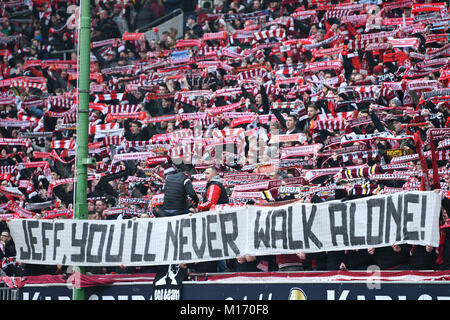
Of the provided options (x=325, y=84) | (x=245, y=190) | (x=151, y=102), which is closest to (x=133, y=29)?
(x=151, y=102)

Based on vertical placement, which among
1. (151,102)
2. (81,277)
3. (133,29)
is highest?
(133,29)

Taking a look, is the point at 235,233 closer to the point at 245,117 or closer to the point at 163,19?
the point at 245,117

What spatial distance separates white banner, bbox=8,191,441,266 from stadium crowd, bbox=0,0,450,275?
1.01ft

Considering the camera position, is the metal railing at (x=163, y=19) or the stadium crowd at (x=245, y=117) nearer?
the stadium crowd at (x=245, y=117)

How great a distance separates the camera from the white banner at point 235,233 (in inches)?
345

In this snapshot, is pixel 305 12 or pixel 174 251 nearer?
pixel 174 251

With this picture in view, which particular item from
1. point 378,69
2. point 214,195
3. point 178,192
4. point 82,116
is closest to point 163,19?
point 378,69

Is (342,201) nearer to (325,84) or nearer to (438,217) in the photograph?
(438,217)

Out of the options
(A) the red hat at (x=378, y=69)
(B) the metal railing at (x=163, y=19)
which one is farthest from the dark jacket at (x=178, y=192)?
(B) the metal railing at (x=163, y=19)

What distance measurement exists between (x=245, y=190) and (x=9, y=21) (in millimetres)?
16237

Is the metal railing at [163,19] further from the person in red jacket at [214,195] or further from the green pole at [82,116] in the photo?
the person in red jacket at [214,195]

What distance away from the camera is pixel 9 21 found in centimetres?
2622

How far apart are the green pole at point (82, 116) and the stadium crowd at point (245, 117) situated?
109 centimetres

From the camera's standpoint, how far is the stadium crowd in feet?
37.2
